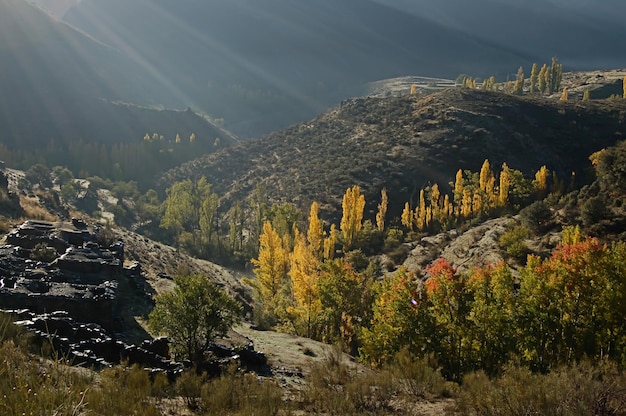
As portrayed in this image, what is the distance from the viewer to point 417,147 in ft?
331

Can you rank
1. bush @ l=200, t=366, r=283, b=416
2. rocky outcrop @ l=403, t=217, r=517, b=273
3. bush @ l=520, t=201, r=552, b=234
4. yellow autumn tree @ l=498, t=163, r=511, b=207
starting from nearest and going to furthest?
bush @ l=200, t=366, r=283, b=416
rocky outcrop @ l=403, t=217, r=517, b=273
bush @ l=520, t=201, r=552, b=234
yellow autumn tree @ l=498, t=163, r=511, b=207

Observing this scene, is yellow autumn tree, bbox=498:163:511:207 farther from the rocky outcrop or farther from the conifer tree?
the conifer tree

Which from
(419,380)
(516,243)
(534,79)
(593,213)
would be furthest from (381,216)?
(534,79)

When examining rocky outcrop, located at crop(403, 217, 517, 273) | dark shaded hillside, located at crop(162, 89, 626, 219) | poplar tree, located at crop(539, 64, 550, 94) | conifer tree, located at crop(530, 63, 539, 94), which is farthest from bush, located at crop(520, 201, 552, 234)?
poplar tree, located at crop(539, 64, 550, 94)

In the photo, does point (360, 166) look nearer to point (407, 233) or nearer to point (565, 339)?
point (407, 233)

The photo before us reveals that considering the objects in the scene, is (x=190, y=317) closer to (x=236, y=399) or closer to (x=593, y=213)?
(x=236, y=399)

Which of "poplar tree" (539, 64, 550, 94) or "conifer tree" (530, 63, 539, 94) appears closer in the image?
"poplar tree" (539, 64, 550, 94)

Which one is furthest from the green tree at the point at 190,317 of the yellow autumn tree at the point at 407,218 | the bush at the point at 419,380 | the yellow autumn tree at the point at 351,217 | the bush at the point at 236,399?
the yellow autumn tree at the point at 407,218

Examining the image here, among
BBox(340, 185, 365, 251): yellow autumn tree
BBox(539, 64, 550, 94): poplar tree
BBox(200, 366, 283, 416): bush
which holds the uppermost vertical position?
BBox(539, 64, 550, 94): poplar tree

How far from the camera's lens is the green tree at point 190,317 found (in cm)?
1811

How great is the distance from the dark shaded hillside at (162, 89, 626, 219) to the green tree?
68687 millimetres

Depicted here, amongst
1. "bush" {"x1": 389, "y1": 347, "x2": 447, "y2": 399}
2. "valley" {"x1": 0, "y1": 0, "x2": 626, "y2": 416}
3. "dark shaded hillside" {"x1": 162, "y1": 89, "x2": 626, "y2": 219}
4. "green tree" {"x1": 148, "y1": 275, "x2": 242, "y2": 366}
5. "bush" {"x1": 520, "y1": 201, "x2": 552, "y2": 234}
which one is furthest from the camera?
"dark shaded hillside" {"x1": 162, "y1": 89, "x2": 626, "y2": 219}

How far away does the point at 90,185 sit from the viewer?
120 meters

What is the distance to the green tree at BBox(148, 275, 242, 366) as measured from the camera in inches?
713
